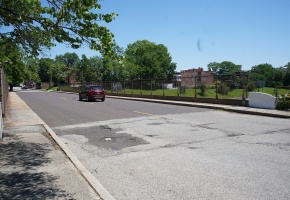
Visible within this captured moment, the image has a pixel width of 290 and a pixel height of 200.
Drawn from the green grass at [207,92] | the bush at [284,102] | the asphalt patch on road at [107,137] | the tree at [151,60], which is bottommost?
the asphalt patch on road at [107,137]

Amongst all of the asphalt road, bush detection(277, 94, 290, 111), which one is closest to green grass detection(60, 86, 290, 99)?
bush detection(277, 94, 290, 111)

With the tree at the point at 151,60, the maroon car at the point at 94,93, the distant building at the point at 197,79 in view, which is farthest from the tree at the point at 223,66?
the distant building at the point at 197,79

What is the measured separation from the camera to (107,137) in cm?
973

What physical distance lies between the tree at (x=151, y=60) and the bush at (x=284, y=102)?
77761mm

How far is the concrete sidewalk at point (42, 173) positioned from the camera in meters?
4.64

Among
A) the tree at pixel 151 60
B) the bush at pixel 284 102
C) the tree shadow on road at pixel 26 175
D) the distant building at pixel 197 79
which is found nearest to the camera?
the tree shadow on road at pixel 26 175

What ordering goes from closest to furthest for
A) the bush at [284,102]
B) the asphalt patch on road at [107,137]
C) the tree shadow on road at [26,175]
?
→ 1. the tree shadow on road at [26,175]
2. the asphalt patch on road at [107,137]
3. the bush at [284,102]

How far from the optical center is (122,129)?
A: 36.7 ft

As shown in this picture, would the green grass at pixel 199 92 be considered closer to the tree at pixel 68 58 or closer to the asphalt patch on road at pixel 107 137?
the asphalt patch on road at pixel 107 137

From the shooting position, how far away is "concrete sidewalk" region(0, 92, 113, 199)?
15.2 feet

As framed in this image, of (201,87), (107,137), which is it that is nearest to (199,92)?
(201,87)

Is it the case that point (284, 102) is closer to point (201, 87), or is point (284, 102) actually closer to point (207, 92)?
point (207, 92)

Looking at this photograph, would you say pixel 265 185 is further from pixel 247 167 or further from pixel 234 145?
pixel 234 145

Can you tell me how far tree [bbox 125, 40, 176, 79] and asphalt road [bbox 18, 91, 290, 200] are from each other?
8369 cm
